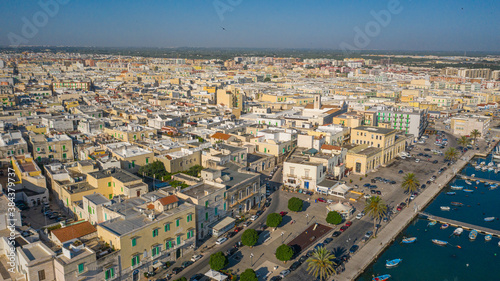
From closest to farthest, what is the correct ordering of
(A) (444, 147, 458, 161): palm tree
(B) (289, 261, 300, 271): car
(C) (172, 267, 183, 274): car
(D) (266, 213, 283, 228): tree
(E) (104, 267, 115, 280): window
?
(E) (104, 267, 115, 280): window, (C) (172, 267, 183, 274): car, (B) (289, 261, 300, 271): car, (D) (266, 213, 283, 228): tree, (A) (444, 147, 458, 161): palm tree

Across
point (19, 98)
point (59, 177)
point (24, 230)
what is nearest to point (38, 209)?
point (59, 177)

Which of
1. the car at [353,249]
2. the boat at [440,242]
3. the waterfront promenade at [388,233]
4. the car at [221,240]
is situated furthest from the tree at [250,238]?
the boat at [440,242]

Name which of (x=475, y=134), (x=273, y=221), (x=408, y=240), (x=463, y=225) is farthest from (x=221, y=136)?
(x=475, y=134)

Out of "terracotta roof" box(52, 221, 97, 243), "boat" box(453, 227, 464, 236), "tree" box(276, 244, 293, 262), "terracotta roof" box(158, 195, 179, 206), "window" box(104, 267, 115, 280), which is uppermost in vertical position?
"terracotta roof" box(158, 195, 179, 206)

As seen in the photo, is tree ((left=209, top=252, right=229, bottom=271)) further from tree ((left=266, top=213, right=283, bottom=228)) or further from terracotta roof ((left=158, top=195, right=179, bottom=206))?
tree ((left=266, top=213, right=283, bottom=228))

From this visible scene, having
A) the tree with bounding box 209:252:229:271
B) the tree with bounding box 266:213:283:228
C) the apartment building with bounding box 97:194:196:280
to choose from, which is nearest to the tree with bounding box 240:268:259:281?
the tree with bounding box 209:252:229:271

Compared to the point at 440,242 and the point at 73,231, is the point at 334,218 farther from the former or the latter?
the point at 73,231

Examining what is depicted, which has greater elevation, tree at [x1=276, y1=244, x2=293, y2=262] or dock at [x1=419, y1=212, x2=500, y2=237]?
tree at [x1=276, y1=244, x2=293, y2=262]
